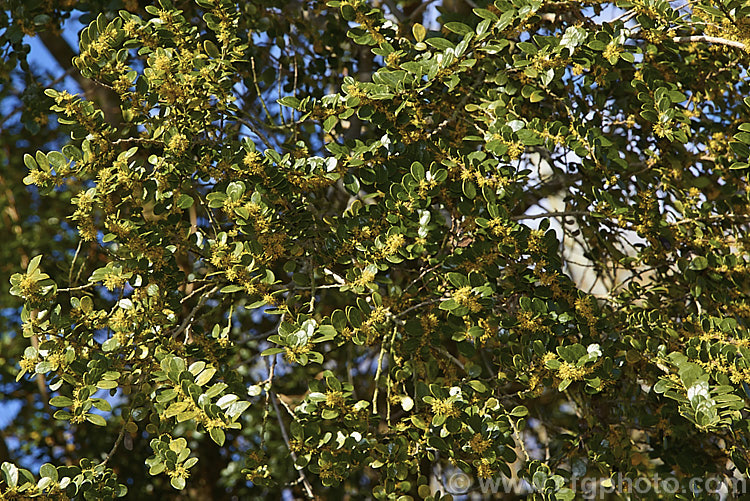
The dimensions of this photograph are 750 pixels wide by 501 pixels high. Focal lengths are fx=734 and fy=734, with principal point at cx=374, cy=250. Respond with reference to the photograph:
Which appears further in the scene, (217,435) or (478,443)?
(478,443)

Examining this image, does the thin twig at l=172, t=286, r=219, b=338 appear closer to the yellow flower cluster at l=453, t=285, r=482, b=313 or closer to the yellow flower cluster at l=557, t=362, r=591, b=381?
the yellow flower cluster at l=453, t=285, r=482, b=313

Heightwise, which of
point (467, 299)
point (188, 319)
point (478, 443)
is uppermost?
point (188, 319)

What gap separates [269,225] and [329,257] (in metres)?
0.15

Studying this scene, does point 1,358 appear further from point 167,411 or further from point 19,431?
point 167,411

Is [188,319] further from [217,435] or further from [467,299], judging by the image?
[467,299]

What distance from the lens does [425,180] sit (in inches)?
51.9

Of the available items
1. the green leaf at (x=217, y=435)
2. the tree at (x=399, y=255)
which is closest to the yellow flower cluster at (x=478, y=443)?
the tree at (x=399, y=255)

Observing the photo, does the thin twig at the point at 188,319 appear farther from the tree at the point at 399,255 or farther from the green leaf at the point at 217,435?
the green leaf at the point at 217,435

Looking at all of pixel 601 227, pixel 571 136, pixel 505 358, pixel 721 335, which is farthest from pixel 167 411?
pixel 601 227

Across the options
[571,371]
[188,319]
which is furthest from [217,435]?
[571,371]

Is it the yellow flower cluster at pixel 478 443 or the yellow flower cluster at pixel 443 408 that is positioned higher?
the yellow flower cluster at pixel 443 408

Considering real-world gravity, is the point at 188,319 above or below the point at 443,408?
above

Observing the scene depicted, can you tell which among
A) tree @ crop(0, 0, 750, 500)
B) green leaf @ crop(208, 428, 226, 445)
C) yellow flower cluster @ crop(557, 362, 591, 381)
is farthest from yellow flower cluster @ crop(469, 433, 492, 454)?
green leaf @ crop(208, 428, 226, 445)

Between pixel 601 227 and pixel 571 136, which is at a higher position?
pixel 571 136
